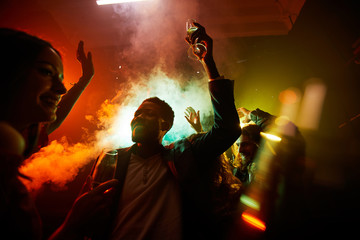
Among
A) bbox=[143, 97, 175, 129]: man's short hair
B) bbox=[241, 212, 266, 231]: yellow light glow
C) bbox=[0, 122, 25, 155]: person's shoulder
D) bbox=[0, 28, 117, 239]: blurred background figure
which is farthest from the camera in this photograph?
bbox=[143, 97, 175, 129]: man's short hair

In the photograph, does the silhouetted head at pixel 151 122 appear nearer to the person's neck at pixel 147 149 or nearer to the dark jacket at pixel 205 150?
the person's neck at pixel 147 149

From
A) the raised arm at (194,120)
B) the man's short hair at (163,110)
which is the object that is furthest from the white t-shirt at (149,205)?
the raised arm at (194,120)

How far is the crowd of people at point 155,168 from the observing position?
100 centimetres

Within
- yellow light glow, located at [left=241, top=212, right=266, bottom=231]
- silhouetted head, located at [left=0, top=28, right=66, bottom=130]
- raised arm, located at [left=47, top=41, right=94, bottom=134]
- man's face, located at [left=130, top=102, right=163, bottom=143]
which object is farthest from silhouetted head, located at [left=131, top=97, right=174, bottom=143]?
yellow light glow, located at [left=241, top=212, right=266, bottom=231]

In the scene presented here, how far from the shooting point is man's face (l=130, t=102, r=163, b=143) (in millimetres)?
2600

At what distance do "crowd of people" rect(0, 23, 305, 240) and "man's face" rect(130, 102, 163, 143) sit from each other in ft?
0.06

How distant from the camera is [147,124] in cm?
272

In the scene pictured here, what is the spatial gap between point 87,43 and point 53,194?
5044 mm

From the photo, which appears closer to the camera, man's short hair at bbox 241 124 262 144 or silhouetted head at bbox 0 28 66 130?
silhouetted head at bbox 0 28 66 130

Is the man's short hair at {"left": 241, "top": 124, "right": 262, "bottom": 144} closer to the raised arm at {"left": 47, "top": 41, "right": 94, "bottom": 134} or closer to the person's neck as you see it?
the person's neck

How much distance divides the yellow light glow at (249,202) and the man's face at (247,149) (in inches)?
27.7

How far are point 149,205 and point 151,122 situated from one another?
4.31 feet

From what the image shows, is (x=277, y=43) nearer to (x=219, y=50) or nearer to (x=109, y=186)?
(x=219, y=50)

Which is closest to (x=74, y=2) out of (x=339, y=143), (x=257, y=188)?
(x=257, y=188)
